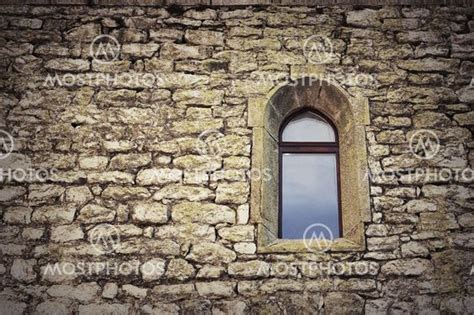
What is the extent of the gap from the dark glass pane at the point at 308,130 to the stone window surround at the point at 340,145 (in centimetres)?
9

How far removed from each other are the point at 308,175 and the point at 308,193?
17 cm

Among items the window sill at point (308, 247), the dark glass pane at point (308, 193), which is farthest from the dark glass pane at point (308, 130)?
the window sill at point (308, 247)

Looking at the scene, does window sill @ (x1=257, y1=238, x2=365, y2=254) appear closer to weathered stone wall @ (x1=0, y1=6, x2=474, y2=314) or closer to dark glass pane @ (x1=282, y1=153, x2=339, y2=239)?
weathered stone wall @ (x1=0, y1=6, x2=474, y2=314)

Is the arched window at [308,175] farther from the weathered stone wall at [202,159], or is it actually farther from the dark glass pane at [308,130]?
the weathered stone wall at [202,159]

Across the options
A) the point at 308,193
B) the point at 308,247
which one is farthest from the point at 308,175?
the point at 308,247

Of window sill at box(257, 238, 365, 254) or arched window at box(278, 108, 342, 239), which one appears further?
arched window at box(278, 108, 342, 239)

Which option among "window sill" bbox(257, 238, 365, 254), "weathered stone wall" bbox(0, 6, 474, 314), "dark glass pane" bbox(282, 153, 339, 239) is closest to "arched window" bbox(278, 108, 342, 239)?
"dark glass pane" bbox(282, 153, 339, 239)

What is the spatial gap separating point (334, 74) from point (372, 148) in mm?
774

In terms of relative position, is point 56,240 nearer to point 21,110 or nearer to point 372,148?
point 21,110

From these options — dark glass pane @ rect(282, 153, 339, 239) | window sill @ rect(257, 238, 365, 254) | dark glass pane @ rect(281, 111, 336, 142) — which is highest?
dark glass pane @ rect(281, 111, 336, 142)

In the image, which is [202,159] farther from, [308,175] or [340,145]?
[340,145]

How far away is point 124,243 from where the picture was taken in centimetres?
358

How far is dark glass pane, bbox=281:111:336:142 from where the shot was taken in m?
4.18

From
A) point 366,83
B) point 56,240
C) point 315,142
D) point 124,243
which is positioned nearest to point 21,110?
point 56,240
